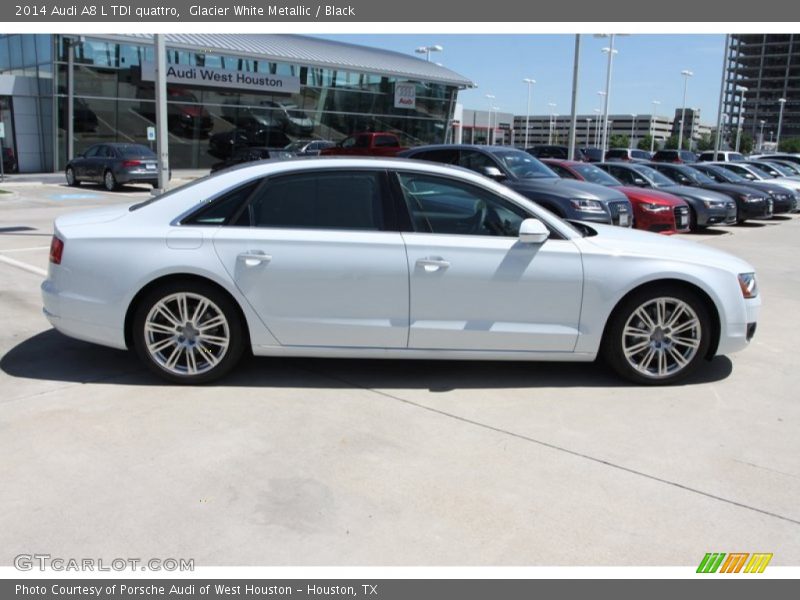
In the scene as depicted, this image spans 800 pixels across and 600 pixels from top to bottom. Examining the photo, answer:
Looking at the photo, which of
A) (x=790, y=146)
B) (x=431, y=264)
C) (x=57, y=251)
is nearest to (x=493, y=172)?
(x=431, y=264)

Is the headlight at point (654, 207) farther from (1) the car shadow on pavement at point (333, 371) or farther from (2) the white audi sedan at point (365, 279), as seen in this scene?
(2) the white audi sedan at point (365, 279)

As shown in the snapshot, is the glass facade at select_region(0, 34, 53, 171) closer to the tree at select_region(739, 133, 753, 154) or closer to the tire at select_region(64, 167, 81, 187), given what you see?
the tire at select_region(64, 167, 81, 187)

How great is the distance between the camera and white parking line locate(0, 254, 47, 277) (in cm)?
877

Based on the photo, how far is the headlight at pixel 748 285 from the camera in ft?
17.4

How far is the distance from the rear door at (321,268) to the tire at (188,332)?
234 mm

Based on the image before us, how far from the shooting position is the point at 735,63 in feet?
466

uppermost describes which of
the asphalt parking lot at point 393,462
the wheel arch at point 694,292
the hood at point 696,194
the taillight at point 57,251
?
the hood at point 696,194

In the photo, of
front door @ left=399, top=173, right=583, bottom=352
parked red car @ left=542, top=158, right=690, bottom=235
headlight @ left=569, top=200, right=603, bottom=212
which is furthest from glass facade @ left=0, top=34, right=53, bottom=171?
front door @ left=399, top=173, right=583, bottom=352

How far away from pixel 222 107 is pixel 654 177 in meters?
24.5

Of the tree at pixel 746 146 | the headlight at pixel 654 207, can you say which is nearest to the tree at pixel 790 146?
the tree at pixel 746 146

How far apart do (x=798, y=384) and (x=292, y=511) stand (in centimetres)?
414

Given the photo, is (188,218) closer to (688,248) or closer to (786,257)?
(688,248)

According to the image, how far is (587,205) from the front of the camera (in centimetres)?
1174

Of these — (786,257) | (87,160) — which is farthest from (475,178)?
(87,160)
